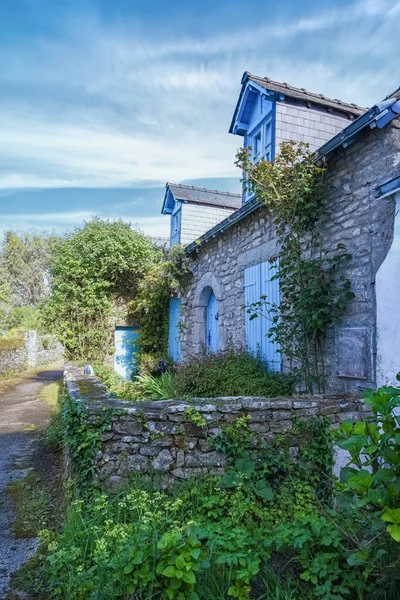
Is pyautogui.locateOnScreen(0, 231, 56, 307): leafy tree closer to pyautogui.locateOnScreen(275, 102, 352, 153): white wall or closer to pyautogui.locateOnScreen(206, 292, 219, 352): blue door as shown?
pyautogui.locateOnScreen(206, 292, 219, 352): blue door

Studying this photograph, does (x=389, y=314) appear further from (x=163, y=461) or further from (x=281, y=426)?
(x=163, y=461)

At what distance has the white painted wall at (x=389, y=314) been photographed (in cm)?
352

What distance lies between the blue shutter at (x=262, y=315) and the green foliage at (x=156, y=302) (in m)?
3.72

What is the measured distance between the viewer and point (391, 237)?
145 inches

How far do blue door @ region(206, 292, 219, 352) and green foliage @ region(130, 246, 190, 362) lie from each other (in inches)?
61.0

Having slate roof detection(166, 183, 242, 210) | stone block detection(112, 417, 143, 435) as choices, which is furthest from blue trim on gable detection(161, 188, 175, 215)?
stone block detection(112, 417, 143, 435)

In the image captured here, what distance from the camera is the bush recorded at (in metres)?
5.12

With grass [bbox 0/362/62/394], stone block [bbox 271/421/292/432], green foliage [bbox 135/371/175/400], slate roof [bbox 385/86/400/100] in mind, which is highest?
slate roof [bbox 385/86/400/100]

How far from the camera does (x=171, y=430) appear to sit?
10.5 feet

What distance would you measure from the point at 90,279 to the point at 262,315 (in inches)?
331

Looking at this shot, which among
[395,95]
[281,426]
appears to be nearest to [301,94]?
[395,95]

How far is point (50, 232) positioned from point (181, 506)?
32721mm

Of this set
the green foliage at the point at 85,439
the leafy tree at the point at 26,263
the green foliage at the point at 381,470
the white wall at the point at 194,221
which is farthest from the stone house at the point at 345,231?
the leafy tree at the point at 26,263

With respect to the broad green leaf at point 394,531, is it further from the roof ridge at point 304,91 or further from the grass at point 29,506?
the roof ridge at point 304,91
